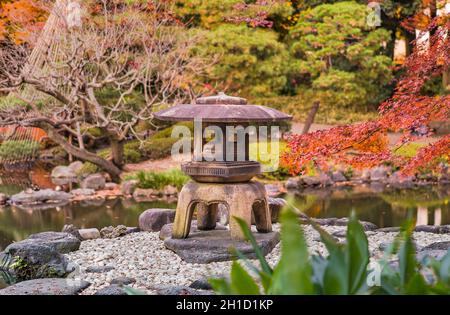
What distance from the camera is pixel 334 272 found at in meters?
1.17

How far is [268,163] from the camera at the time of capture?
12070 mm

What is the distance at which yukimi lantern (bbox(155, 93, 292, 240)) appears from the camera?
212 inches

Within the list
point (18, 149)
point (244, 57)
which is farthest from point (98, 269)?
point (18, 149)

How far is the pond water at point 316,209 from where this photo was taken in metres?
8.23

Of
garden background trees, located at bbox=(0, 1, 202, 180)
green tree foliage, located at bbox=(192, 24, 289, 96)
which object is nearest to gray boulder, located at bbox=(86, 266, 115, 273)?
garden background trees, located at bbox=(0, 1, 202, 180)

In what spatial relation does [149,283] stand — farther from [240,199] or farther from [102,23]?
[102,23]

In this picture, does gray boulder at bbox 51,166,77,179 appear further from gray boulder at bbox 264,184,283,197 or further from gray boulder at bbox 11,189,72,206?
gray boulder at bbox 264,184,283,197

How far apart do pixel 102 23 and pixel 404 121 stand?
705cm

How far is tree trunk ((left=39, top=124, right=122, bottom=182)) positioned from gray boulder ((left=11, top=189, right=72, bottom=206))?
1.05m

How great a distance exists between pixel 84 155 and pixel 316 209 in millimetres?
4576

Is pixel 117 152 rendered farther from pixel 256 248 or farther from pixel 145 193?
pixel 256 248

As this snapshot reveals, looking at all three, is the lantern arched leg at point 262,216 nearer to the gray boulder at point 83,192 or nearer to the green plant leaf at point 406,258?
the green plant leaf at point 406,258

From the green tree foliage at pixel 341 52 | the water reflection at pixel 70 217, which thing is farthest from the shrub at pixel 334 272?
the green tree foliage at pixel 341 52
